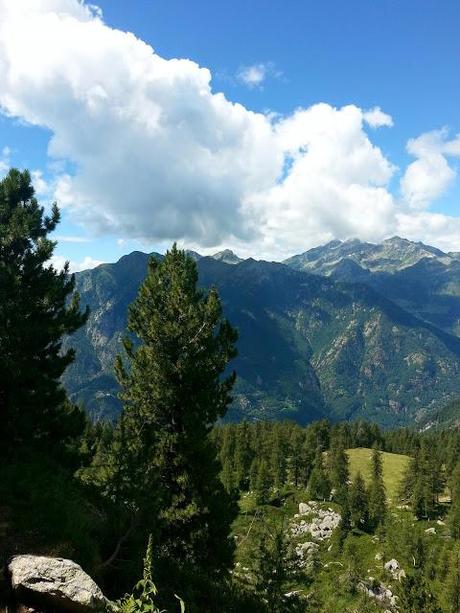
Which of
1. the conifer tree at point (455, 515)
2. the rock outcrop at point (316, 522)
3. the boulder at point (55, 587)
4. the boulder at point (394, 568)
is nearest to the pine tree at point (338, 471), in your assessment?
the rock outcrop at point (316, 522)

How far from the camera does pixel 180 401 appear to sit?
77.8 feet

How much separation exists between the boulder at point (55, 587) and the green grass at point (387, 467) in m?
140

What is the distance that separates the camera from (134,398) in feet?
78.7

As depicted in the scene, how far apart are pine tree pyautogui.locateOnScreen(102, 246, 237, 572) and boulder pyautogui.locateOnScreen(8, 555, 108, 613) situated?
34.2 ft

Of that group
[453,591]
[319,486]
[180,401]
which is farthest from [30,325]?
[319,486]

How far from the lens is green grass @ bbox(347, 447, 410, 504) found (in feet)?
465

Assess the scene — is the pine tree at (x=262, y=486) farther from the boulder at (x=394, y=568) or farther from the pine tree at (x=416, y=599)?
the pine tree at (x=416, y=599)

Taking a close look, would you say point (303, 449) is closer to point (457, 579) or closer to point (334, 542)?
point (334, 542)

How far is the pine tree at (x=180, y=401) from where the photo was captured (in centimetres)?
2217

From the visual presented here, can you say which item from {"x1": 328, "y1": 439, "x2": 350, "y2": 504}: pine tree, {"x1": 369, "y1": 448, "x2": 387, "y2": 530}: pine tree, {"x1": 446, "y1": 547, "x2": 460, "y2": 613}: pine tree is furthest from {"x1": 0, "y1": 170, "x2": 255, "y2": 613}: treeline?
{"x1": 328, "y1": 439, "x2": 350, "y2": 504}: pine tree

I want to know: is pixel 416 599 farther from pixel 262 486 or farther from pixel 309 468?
pixel 309 468

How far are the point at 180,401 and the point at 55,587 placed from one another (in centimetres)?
1450

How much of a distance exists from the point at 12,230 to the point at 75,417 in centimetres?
1115

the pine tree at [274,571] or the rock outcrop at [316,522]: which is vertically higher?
the pine tree at [274,571]
